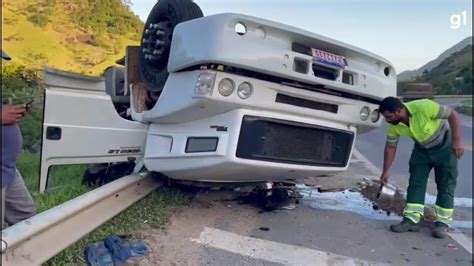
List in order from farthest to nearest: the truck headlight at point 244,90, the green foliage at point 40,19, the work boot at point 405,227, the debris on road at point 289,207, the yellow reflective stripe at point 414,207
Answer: the green foliage at point 40,19
the debris on road at point 289,207
the yellow reflective stripe at point 414,207
the work boot at point 405,227
the truck headlight at point 244,90

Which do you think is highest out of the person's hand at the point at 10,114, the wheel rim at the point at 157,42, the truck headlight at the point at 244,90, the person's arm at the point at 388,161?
the wheel rim at the point at 157,42

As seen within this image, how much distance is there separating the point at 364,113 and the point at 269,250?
150 cm

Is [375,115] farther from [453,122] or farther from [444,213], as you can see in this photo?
[444,213]

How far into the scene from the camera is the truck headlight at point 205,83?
3609 millimetres

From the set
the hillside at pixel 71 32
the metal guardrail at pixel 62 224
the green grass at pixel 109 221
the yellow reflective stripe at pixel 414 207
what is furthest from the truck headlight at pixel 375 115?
the hillside at pixel 71 32

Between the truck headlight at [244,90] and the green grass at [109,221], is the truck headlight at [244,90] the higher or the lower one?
the higher one

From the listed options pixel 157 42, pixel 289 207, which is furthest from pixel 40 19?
pixel 289 207

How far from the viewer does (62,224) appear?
2.93 m

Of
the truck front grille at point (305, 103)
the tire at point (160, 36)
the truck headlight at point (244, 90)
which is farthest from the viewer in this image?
the tire at point (160, 36)

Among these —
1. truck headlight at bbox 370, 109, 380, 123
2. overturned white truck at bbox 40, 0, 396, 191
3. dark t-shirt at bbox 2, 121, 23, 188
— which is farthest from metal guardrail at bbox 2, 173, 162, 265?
truck headlight at bbox 370, 109, 380, 123

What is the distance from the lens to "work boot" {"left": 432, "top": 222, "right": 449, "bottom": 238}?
172 inches

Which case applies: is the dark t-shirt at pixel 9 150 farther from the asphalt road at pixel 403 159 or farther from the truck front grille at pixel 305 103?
the asphalt road at pixel 403 159

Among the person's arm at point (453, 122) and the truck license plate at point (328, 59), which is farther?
the person's arm at point (453, 122)

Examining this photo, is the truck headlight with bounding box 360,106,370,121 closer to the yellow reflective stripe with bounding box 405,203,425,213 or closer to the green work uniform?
the green work uniform
